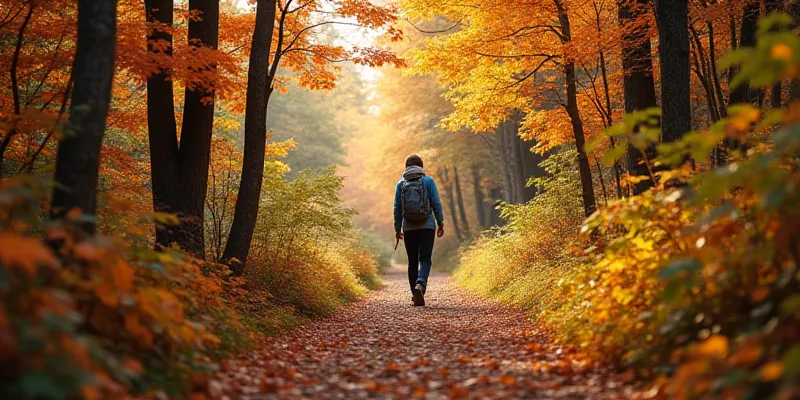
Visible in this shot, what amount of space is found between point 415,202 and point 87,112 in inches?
239

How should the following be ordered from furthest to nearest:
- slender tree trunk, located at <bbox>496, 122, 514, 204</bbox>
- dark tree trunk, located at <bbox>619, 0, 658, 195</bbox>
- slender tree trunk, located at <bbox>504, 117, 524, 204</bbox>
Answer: slender tree trunk, located at <bbox>496, 122, 514, 204</bbox>, slender tree trunk, located at <bbox>504, 117, 524, 204</bbox>, dark tree trunk, located at <bbox>619, 0, 658, 195</bbox>

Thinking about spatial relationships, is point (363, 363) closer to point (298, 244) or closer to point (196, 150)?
point (196, 150)

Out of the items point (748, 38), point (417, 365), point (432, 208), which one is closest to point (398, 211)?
point (432, 208)

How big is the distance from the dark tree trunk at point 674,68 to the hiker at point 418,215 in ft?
12.4

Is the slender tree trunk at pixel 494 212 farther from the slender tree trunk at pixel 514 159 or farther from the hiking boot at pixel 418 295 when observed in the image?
the hiking boot at pixel 418 295

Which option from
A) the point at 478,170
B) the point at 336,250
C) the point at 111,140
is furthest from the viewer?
the point at 478,170

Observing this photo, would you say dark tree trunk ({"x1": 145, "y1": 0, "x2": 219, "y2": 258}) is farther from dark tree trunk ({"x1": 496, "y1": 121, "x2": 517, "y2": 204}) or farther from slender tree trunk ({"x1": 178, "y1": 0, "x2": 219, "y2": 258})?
dark tree trunk ({"x1": 496, "y1": 121, "x2": 517, "y2": 204})

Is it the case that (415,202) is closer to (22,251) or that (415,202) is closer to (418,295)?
(418,295)

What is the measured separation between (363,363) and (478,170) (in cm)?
2178

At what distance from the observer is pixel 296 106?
3344 centimetres

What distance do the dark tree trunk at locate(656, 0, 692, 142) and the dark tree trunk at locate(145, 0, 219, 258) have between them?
510 cm

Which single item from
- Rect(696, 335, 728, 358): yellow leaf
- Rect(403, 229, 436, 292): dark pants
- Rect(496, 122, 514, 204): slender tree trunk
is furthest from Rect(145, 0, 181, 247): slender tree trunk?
Rect(496, 122, 514, 204): slender tree trunk

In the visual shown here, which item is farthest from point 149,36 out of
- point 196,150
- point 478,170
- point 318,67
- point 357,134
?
point 357,134

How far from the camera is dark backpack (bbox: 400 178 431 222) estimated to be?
32.0ft
